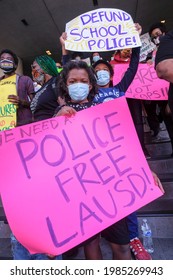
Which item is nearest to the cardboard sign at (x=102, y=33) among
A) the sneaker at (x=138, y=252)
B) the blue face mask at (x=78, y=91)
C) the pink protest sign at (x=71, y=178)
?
the blue face mask at (x=78, y=91)

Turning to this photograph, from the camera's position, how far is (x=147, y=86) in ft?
7.45

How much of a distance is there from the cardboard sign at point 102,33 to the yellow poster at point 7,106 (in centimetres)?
76

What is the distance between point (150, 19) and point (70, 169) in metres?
6.67

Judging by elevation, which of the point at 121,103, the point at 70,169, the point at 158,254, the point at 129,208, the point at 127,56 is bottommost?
the point at 158,254

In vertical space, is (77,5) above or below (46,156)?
above

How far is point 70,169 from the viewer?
1.03m

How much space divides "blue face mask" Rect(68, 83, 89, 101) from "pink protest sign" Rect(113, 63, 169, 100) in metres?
1.09

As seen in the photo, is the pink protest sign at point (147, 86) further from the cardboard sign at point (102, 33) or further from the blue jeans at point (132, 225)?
the blue jeans at point (132, 225)

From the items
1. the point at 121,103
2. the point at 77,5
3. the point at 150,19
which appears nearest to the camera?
the point at 121,103

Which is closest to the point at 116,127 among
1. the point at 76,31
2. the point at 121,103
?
the point at 121,103

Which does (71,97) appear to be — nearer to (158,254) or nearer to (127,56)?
(158,254)

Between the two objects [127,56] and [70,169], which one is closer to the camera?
[70,169]

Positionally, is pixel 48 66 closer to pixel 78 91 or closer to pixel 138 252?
pixel 78 91
